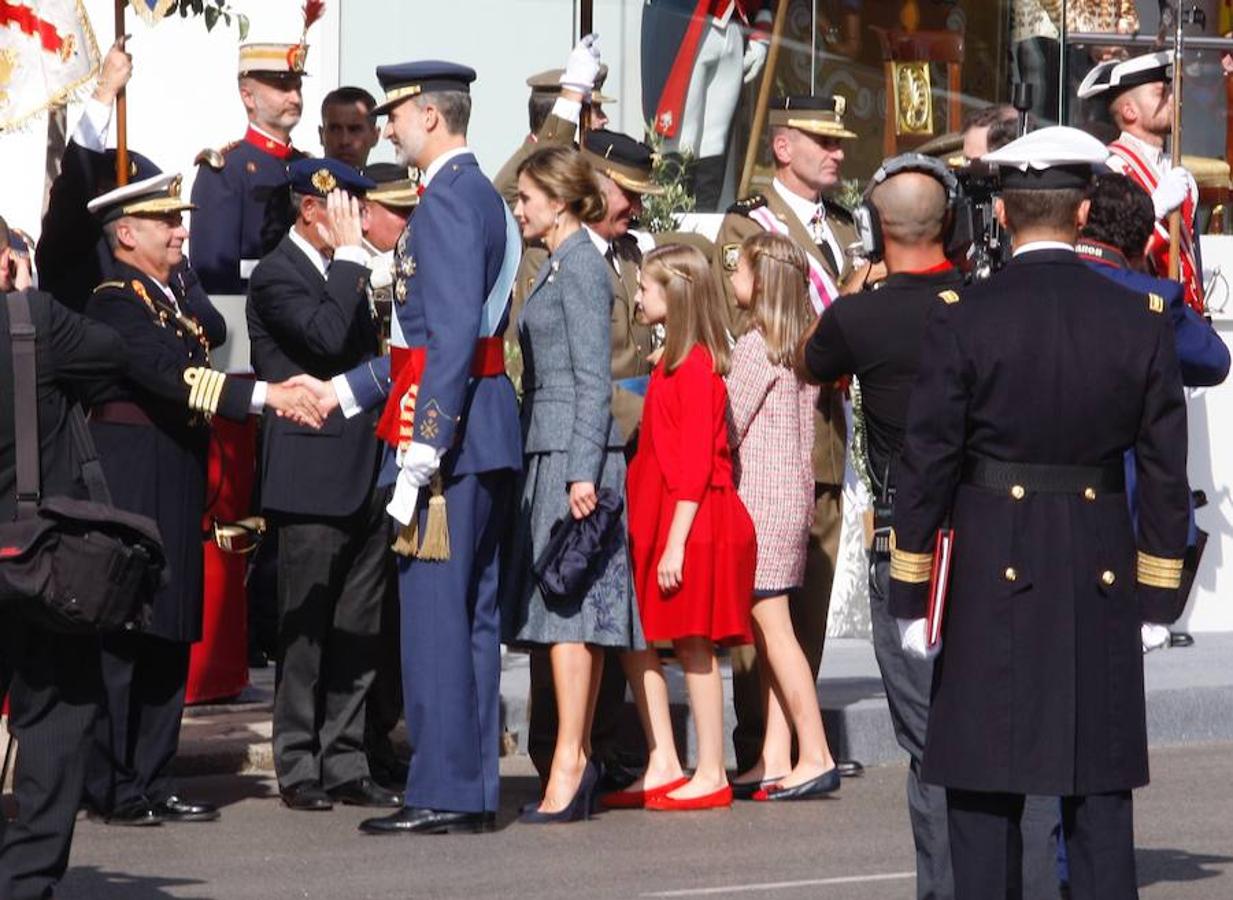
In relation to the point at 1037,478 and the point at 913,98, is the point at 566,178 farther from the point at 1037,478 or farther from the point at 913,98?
the point at 913,98

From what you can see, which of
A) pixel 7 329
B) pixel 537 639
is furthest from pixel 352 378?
pixel 7 329

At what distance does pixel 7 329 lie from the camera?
23.4 ft

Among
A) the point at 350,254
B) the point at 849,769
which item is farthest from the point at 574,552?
the point at 849,769

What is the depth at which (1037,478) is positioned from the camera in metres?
6.04

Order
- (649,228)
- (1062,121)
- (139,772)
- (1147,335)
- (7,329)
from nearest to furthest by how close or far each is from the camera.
→ (1147,335) < (7,329) < (139,772) < (649,228) < (1062,121)

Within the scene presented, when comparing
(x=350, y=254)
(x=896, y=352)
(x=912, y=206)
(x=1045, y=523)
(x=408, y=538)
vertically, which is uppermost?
(x=912, y=206)

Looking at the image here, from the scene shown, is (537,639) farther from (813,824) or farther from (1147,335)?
(1147,335)

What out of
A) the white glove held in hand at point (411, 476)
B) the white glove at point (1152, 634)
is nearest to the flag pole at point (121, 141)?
the white glove held in hand at point (411, 476)

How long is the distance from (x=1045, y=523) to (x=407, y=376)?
293 cm

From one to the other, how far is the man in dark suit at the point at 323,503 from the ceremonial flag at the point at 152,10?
3.75 feet

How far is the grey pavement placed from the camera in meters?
7.77

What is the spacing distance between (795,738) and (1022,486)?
380 centimetres

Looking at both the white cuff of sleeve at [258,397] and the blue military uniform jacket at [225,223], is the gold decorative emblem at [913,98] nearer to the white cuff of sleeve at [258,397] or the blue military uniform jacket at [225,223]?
the blue military uniform jacket at [225,223]

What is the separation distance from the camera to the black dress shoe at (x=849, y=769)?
390 inches
